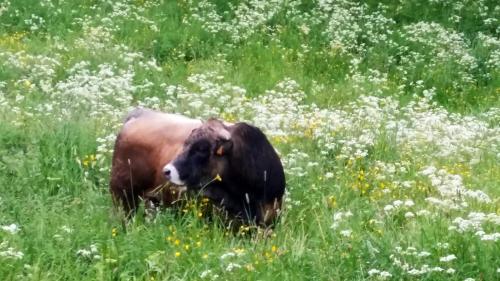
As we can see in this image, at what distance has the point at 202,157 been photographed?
7008mm

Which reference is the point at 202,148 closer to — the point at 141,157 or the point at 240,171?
the point at 240,171

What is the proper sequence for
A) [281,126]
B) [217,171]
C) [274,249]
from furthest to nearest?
[281,126], [217,171], [274,249]

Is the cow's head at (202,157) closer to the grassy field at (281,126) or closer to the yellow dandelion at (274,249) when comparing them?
the grassy field at (281,126)

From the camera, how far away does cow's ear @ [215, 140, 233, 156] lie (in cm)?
706

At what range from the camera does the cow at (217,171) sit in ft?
23.0

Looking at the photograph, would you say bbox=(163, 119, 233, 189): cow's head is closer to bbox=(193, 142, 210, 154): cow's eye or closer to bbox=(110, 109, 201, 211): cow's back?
bbox=(193, 142, 210, 154): cow's eye

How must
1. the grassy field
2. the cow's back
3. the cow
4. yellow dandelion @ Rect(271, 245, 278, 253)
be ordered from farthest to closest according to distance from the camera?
the cow's back < the cow < yellow dandelion @ Rect(271, 245, 278, 253) < the grassy field

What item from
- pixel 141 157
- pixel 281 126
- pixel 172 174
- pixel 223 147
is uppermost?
pixel 223 147

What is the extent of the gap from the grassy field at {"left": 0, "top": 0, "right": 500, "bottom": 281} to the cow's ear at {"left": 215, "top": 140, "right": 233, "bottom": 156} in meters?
0.54

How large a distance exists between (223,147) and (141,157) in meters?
0.94

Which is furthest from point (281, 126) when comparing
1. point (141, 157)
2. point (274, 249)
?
point (274, 249)

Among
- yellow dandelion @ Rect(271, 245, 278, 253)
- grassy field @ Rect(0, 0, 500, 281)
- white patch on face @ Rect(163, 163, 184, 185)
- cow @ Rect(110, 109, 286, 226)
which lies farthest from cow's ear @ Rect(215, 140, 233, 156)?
yellow dandelion @ Rect(271, 245, 278, 253)

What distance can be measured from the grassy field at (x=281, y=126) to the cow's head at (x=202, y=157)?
0.29 meters

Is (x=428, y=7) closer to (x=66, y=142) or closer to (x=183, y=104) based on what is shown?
(x=183, y=104)
